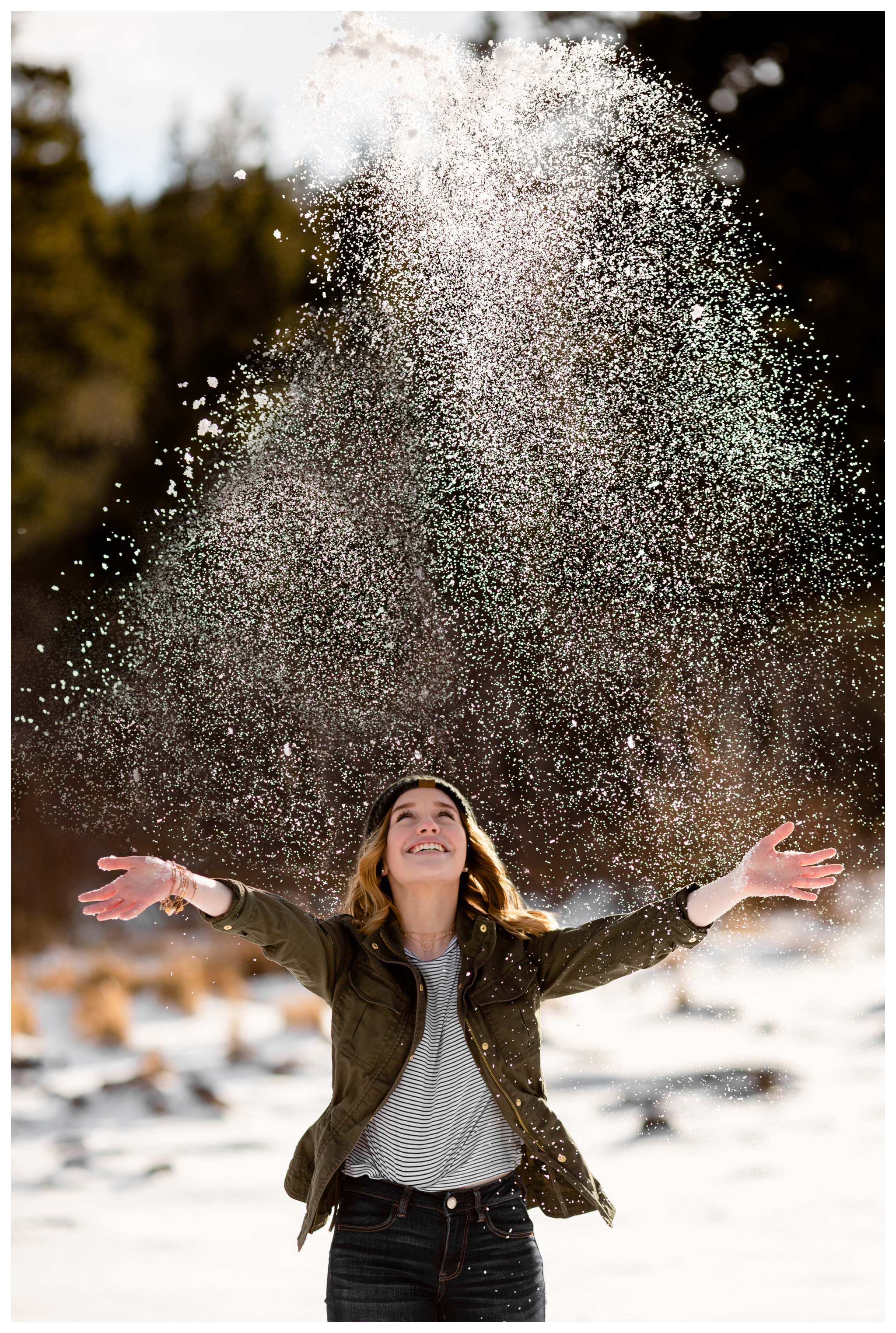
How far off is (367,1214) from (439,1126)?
6.2 inches

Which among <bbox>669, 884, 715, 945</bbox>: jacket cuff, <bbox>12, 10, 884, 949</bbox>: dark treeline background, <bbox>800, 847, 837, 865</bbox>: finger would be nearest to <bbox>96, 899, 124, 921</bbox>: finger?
<bbox>669, 884, 715, 945</bbox>: jacket cuff

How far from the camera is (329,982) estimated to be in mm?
1864

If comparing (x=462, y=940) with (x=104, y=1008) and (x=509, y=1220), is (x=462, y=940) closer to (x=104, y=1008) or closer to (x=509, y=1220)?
(x=509, y=1220)

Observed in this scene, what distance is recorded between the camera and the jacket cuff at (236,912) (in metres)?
1.74

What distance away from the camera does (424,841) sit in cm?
192

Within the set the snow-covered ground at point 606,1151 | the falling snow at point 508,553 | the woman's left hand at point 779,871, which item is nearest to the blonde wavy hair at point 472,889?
the woman's left hand at point 779,871

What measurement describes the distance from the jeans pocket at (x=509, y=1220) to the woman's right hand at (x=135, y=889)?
2.18 feet

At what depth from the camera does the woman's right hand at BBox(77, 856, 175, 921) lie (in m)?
1.73

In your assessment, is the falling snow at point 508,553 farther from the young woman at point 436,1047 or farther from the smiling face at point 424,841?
the young woman at point 436,1047

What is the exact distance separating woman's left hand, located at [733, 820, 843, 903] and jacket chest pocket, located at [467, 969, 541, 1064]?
381 mm

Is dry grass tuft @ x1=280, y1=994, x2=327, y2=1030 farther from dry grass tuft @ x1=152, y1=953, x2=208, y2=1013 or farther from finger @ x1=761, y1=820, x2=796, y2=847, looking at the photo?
finger @ x1=761, y1=820, x2=796, y2=847

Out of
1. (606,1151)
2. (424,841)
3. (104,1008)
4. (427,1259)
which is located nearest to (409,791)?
(424,841)

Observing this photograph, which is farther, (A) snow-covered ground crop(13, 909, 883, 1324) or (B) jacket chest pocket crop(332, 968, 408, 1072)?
(A) snow-covered ground crop(13, 909, 883, 1324)

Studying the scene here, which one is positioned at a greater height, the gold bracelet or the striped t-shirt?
the gold bracelet
